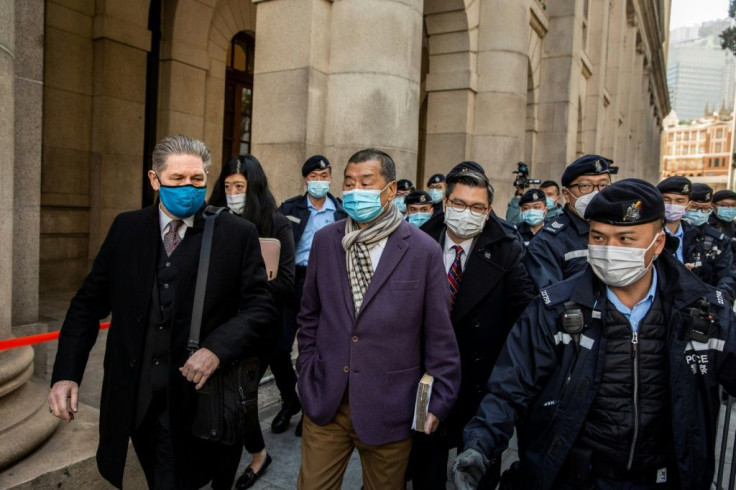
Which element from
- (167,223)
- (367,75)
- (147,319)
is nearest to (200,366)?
(147,319)

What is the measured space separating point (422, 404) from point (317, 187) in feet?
9.93

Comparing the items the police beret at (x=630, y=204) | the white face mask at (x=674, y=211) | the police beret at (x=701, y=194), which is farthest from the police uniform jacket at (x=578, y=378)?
the police beret at (x=701, y=194)

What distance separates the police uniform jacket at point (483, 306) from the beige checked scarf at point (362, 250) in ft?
Result: 2.43

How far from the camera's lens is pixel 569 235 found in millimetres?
3914

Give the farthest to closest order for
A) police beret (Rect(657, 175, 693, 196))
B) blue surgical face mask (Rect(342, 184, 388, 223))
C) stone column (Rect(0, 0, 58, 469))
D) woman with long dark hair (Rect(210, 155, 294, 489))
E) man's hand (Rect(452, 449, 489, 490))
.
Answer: police beret (Rect(657, 175, 693, 196)) < woman with long dark hair (Rect(210, 155, 294, 489)) < stone column (Rect(0, 0, 58, 469)) < blue surgical face mask (Rect(342, 184, 388, 223)) < man's hand (Rect(452, 449, 489, 490))

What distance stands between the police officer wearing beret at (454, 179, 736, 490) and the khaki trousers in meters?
0.63

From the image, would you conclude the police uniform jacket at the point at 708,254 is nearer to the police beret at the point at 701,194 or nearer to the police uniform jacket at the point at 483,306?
the police beret at the point at 701,194

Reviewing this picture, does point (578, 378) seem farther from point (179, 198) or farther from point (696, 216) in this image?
point (696, 216)

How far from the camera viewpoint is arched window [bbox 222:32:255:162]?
40.1 ft

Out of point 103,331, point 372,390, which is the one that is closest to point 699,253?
point 372,390

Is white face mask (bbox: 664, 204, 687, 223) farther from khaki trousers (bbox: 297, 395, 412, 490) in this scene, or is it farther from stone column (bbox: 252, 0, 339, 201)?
khaki trousers (bbox: 297, 395, 412, 490)

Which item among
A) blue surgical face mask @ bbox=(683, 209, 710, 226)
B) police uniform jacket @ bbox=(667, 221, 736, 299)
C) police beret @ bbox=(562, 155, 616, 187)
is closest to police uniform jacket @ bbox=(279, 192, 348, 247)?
police beret @ bbox=(562, 155, 616, 187)

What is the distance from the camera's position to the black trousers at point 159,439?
271cm

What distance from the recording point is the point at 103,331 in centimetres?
697
